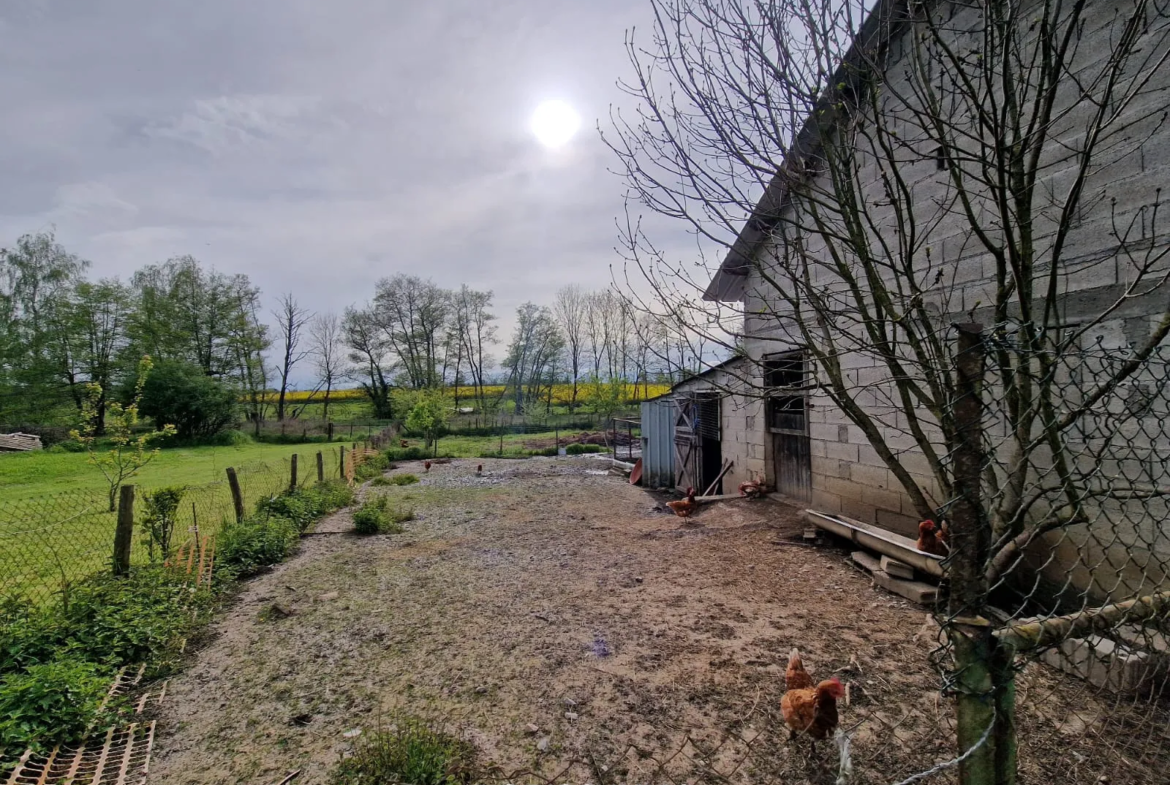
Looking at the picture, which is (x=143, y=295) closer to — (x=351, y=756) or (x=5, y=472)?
(x=5, y=472)

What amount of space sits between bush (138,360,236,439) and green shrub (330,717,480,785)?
29251 millimetres

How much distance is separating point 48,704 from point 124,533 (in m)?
2.47

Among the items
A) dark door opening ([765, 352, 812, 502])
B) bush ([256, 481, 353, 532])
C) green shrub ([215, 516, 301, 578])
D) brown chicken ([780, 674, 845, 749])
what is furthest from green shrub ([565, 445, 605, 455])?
brown chicken ([780, 674, 845, 749])

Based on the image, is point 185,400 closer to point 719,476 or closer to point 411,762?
point 719,476

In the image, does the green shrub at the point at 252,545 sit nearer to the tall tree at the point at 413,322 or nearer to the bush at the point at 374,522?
the bush at the point at 374,522

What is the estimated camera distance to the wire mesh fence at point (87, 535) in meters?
5.12

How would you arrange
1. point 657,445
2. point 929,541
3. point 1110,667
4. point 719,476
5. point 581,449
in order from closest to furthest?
point 1110,667 → point 929,541 → point 719,476 → point 657,445 → point 581,449

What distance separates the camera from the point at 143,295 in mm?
29172

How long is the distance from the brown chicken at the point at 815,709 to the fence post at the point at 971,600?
1.42 meters

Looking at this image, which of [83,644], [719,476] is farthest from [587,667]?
[719,476]

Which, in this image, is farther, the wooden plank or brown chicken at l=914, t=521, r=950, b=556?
the wooden plank

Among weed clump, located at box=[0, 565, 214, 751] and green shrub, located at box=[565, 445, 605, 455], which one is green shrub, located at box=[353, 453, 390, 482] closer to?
green shrub, located at box=[565, 445, 605, 455]

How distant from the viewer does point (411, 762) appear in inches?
102

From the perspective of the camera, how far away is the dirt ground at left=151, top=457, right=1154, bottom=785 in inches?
106
